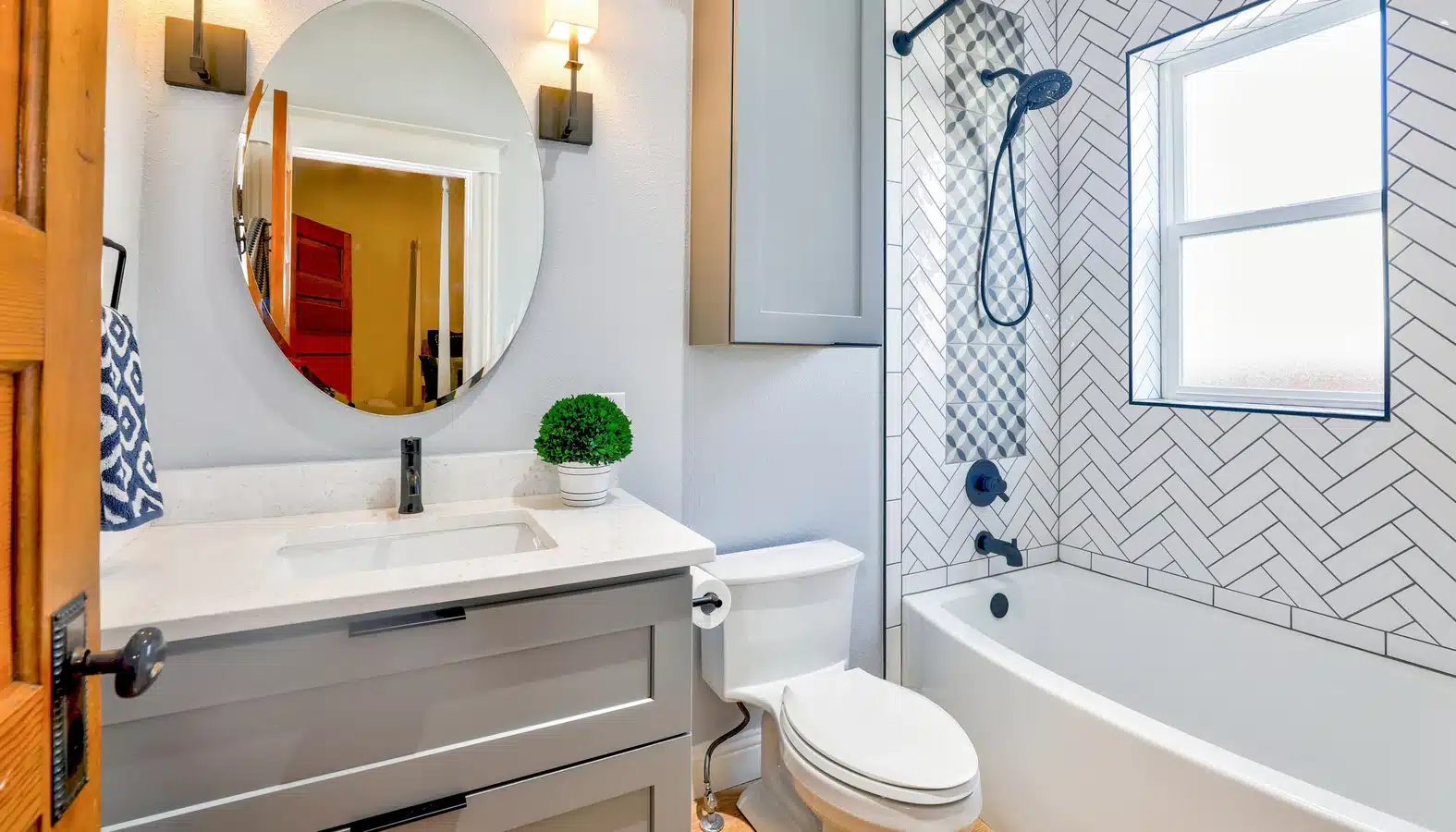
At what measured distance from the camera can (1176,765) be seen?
1.35 m

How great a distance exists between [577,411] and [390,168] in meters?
0.65

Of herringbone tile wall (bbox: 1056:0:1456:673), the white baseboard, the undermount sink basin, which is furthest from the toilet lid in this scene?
herringbone tile wall (bbox: 1056:0:1456:673)

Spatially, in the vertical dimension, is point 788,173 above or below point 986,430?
above

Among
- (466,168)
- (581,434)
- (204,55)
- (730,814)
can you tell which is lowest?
(730,814)

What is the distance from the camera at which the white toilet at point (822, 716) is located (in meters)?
1.27

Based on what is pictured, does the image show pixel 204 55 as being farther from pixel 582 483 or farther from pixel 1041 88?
pixel 1041 88

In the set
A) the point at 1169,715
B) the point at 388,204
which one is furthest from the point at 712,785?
the point at 388,204

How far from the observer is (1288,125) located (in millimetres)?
2004

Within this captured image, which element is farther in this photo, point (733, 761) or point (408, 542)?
point (733, 761)

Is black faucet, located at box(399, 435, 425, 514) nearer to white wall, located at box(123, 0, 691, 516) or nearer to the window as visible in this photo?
white wall, located at box(123, 0, 691, 516)

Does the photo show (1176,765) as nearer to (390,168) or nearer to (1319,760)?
(1319,760)

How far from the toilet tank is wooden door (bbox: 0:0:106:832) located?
1.22 m

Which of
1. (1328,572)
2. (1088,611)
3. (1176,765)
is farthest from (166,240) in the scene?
(1328,572)

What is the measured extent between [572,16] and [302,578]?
129cm
